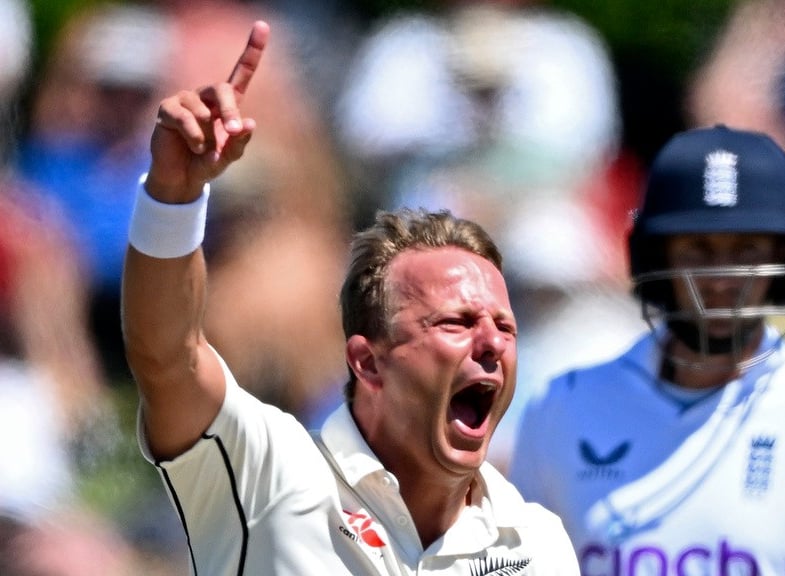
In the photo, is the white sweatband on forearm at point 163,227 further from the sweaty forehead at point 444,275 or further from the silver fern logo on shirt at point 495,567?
the silver fern logo on shirt at point 495,567

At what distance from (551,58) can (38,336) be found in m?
1.69

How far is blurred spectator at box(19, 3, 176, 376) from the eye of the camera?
4191 mm

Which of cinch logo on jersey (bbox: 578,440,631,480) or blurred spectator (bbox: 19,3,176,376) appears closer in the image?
cinch logo on jersey (bbox: 578,440,631,480)

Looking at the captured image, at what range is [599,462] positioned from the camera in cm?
310

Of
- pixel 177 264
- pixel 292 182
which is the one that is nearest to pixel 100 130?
pixel 292 182

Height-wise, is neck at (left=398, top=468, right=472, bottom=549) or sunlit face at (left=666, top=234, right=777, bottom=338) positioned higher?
sunlit face at (left=666, top=234, right=777, bottom=338)

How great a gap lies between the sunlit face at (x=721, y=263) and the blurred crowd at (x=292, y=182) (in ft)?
3.66

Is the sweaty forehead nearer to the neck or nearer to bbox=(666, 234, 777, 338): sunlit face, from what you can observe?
the neck

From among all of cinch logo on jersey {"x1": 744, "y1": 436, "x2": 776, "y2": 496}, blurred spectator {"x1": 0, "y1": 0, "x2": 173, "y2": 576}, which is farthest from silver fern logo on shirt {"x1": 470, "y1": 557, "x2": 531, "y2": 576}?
blurred spectator {"x1": 0, "y1": 0, "x2": 173, "y2": 576}

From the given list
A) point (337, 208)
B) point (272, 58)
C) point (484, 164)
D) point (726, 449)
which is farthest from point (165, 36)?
point (726, 449)

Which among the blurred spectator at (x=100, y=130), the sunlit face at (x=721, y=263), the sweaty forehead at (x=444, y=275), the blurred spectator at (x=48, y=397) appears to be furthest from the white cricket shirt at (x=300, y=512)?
the blurred spectator at (x=100, y=130)

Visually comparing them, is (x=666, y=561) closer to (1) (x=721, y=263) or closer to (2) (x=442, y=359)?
(1) (x=721, y=263)

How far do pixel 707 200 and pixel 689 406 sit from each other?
0.44 metres

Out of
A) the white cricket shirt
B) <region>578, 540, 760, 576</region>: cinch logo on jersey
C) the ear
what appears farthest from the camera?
<region>578, 540, 760, 576</region>: cinch logo on jersey
